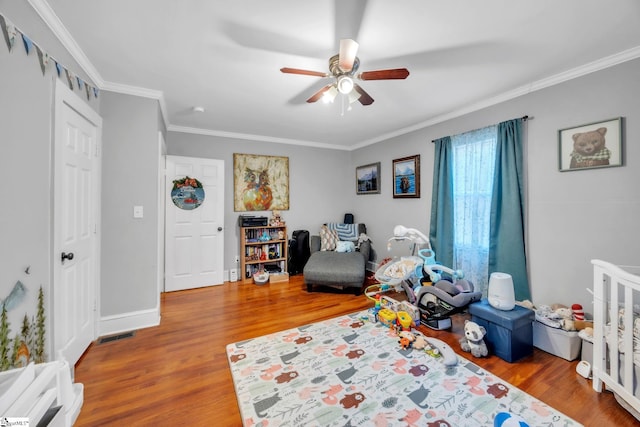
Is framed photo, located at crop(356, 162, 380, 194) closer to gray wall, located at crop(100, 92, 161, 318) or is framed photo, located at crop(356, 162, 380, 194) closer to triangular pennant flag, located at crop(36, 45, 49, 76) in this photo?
gray wall, located at crop(100, 92, 161, 318)

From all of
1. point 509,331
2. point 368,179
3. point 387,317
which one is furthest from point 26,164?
point 368,179

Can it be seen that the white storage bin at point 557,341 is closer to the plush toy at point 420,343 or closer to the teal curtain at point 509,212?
the teal curtain at point 509,212

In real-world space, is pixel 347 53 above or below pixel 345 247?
above

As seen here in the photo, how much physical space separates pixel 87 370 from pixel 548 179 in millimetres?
4391

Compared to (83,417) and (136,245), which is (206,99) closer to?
(136,245)

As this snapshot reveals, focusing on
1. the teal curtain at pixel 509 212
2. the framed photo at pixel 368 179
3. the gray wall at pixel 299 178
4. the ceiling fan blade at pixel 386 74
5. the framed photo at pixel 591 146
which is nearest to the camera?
the ceiling fan blade at pixel 386 74

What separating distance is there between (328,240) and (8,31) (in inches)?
153

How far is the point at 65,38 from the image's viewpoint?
1.72 meters

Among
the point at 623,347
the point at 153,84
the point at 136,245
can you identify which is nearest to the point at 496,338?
the point at 623,347

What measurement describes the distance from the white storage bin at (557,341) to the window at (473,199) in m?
0.72

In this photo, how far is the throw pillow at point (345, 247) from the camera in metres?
4.23

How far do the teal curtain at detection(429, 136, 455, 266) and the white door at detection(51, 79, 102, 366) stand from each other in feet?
12.5

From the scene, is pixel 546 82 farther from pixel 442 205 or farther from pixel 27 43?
pixel 27 43

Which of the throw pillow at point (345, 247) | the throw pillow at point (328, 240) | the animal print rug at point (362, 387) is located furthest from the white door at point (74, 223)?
the throw pillow at point (345, 247)
